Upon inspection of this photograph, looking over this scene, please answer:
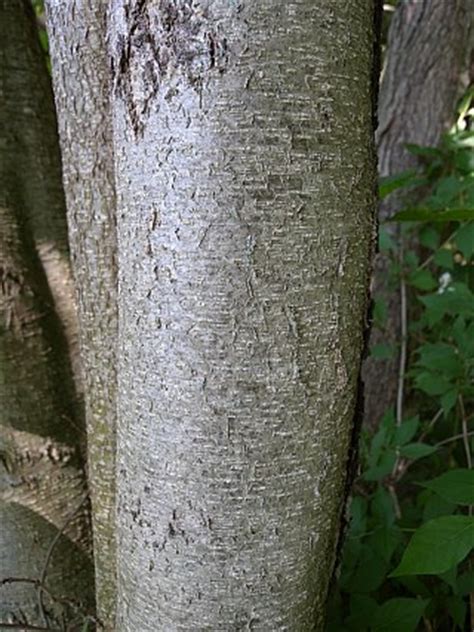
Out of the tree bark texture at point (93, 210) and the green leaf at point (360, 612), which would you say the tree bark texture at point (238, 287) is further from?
the green leaf at point (360, 612)

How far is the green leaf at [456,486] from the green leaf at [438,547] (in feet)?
0.14

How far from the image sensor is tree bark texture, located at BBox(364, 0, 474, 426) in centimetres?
234

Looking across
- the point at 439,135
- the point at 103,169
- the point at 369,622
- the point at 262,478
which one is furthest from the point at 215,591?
the point at 439,135

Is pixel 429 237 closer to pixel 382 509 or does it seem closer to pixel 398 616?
pixel 382 509

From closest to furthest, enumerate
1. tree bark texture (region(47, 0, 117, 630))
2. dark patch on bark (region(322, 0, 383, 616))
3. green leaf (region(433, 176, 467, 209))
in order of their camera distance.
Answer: dark patch on bark (region(322, 0, 383, 616)) < tree bark texture (region(47, 0, 117, 630)) < green leaf (region(433, 176, 467, 209))

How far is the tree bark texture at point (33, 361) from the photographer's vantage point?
4.21ft

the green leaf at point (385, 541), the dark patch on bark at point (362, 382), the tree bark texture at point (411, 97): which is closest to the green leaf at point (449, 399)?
the green leaf at point (385, 541)

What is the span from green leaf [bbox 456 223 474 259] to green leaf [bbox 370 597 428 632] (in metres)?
0.71

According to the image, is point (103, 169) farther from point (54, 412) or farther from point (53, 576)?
point (53, 576)

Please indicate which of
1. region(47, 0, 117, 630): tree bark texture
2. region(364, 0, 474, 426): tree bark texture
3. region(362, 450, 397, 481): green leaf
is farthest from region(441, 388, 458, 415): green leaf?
region(364, 0, 474, 426): tree bark texture

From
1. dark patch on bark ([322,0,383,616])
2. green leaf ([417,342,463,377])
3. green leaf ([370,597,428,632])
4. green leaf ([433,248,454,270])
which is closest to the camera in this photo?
dark patch on bark ([322,0,383,616])

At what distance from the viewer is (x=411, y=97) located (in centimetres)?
240

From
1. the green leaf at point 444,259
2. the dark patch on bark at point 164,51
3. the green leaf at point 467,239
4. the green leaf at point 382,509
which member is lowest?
the green leaf at point 382,509

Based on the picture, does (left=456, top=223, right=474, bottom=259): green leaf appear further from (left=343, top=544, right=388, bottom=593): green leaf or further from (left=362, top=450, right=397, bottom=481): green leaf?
(left=343, top=544, right=388, bottom=593): green leaf
